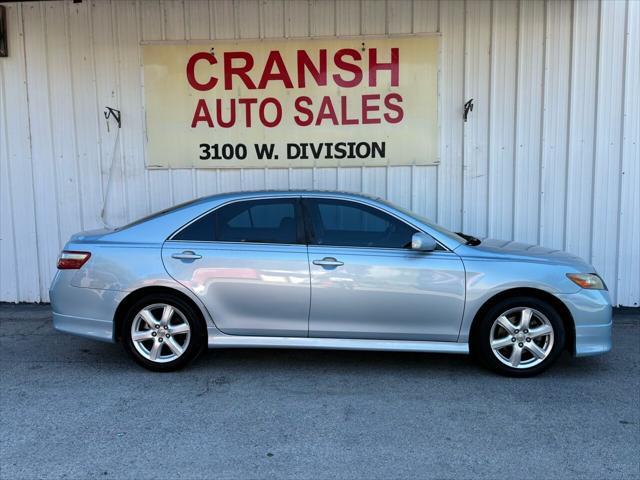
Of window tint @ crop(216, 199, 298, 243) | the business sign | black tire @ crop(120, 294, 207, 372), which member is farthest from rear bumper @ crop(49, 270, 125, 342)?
the business sign

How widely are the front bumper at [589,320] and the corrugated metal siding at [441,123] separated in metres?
2.41

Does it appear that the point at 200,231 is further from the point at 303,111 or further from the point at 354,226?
the point at 303,111

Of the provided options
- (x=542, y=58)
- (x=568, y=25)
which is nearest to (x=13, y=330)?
(x=542, y=58)

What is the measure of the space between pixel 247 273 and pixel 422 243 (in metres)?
1.49

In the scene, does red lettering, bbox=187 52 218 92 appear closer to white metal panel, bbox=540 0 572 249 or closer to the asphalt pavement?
the asphalt pavement

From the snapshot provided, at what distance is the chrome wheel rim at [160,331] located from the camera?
4.84 m

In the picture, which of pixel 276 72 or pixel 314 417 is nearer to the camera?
pixel 314 417

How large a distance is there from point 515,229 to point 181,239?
13.9ft

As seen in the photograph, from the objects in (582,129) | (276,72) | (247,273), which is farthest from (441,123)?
(247,273)

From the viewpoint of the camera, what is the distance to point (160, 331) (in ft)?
16.0

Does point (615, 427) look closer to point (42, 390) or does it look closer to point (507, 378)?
point (507, 378)

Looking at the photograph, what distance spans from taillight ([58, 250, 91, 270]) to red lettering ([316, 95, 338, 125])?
11.3 feet

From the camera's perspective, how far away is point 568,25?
6750 millimetres

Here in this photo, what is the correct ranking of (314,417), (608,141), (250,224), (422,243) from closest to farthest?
1. (314,417)
2. (422,243)
3. (250,224)
4. (608,141)
